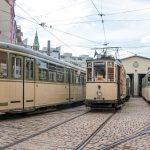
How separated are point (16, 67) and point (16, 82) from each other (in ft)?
2.06

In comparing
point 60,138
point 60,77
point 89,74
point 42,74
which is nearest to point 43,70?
point 42,74

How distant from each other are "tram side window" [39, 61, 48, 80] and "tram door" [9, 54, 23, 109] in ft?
8.45

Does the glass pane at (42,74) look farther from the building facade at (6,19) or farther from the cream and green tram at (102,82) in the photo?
the building facade at (6,19)

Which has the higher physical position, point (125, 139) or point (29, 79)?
point (29, 79)

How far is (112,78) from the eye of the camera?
25328 millimetres

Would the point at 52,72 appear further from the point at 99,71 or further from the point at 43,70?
the point at 99,71

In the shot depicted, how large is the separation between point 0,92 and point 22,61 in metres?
2.42

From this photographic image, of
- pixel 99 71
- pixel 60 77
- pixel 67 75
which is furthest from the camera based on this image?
pixel 67 75

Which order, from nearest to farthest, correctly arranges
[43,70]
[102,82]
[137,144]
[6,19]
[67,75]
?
[137,144]
[43,70]
[102,82]
[67,75]
[6,19]

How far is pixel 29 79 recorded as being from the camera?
766 inches

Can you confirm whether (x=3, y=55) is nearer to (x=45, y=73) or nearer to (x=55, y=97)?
(x=45, y=73)

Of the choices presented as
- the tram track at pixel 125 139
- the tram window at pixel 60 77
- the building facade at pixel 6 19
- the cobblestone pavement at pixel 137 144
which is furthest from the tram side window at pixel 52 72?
the building facade at pixel 6 19

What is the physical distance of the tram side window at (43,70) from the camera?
21.2 meters

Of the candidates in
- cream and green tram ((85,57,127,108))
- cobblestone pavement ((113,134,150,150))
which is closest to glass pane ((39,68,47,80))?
cream and green tram ((85,57,127,108))
